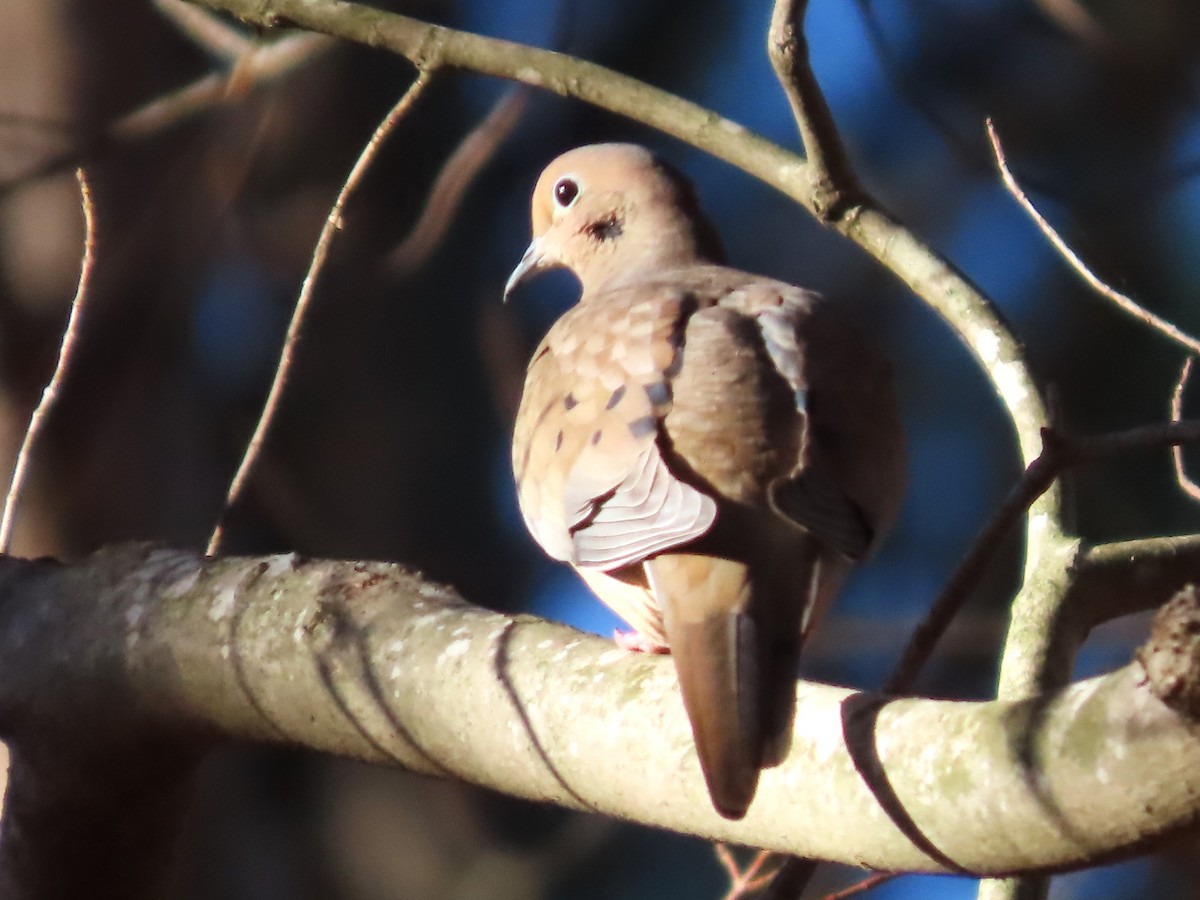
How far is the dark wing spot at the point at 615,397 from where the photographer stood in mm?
2045

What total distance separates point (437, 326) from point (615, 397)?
3124 mm

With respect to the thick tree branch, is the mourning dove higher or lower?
higher

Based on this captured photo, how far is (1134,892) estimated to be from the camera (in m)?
5.00

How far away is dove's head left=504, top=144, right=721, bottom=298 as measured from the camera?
3.10 meters

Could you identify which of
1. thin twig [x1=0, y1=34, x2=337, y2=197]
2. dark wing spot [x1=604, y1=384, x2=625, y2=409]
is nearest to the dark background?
thin twig [x1=0, y1=34, x2=337, y2=197]

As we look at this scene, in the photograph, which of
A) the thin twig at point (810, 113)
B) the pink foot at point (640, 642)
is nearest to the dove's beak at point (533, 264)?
the thin twig at point (810, 113)

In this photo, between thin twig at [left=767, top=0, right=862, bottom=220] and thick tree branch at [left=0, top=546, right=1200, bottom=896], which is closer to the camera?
thick tree branch at [left=0, top=546, right=1200, bottom=896]

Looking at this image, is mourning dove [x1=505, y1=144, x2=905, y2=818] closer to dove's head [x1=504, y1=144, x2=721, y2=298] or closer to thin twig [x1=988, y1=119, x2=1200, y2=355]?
thin twig [x1=988, y1=119, x2=1200, y2=355]

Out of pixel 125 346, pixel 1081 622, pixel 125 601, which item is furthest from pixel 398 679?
pixel 125 346

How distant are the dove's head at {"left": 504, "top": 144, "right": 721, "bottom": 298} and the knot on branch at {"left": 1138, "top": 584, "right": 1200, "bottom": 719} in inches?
80.6

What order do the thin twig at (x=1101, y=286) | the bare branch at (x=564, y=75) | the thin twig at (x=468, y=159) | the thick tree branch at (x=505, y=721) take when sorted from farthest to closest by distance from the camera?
1. the thin twig at (x=468, y=159)
2. the bare branch at (x=564, y=75)
3. the thin twig at (x=1101, y=286)
4. the thick tree branch at (x=505, y=721)

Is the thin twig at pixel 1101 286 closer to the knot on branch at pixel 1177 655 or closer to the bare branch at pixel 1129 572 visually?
the bare branch at pixel 1129 572

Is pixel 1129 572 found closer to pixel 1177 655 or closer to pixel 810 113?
pixel 810 113

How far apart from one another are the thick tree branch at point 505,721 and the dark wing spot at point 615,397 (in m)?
0.34
